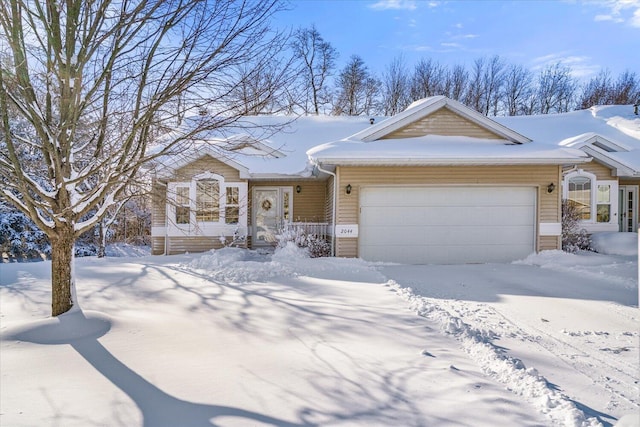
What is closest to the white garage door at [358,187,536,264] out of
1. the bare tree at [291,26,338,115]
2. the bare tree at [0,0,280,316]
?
the bare tree at [291,26,338,115]

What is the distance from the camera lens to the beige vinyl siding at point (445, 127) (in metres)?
10.9

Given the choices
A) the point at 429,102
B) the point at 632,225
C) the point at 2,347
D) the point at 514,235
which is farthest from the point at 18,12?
the point at 632,225

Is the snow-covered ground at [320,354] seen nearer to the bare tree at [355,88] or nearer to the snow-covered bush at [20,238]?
the snow-covered bush at [20,238]

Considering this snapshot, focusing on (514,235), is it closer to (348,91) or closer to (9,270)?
(9,270)

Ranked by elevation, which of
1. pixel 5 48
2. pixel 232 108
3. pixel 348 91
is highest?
pixel 348 91

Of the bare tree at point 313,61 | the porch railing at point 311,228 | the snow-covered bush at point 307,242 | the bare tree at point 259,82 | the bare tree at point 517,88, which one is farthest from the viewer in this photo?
the bare tree at point 517,88

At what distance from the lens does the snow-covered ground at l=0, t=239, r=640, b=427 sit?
8.40 ft

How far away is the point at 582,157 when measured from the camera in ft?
31.2

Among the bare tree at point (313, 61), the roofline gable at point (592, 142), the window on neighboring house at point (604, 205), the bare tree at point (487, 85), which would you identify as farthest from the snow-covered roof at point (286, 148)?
the bare tree at point (487, 85)

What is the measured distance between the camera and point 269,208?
1347cm

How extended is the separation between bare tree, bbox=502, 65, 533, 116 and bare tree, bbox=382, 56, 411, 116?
8966 mm

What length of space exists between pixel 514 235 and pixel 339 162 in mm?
5340

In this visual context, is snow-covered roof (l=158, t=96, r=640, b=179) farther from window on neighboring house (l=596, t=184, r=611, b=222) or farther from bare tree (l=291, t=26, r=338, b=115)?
bare tree (l=291, t=26, r=338, b=115)

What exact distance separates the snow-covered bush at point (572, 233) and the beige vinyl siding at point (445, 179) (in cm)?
173
